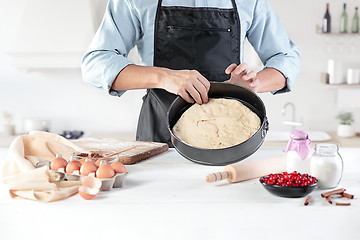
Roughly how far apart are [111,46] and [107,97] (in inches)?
92.9

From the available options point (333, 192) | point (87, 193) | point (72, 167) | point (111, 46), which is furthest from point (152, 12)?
point (333, 192)

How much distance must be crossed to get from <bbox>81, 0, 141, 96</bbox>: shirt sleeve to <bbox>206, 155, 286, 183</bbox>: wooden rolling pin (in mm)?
565

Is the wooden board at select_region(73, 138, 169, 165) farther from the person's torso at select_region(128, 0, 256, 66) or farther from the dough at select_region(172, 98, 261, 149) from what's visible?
the person's torso at select_region(128, 0, 256, 66)

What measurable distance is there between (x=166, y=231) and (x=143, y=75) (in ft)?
2.10

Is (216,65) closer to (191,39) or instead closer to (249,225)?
(191,39)

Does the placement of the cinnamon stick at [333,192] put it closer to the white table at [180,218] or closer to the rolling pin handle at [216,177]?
the white table at [180,218]

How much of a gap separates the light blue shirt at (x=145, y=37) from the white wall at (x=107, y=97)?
81.7 inches

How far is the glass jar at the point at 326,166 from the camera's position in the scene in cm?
127

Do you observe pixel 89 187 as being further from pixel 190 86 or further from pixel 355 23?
pixel 355 23

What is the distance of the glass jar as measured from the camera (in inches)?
49.8

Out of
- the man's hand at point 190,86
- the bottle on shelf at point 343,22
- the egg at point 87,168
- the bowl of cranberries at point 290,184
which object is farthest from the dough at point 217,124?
the bottle on shelf at point 343,22

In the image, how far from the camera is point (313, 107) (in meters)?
4.10

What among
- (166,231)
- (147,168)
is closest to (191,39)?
(147,168)

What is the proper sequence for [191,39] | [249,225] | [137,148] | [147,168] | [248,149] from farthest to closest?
[191,39]
[137,148]
[147,168]
[248,149]
[249,225]
